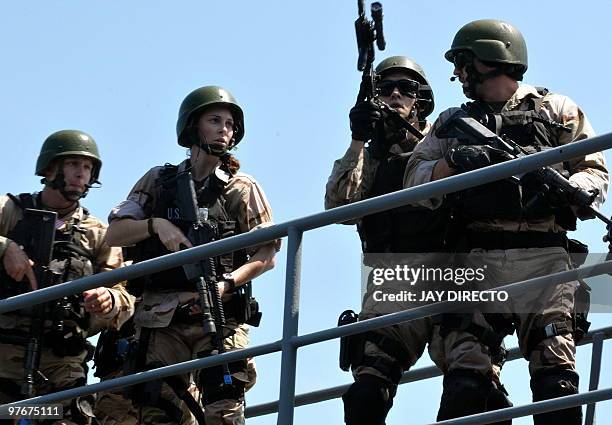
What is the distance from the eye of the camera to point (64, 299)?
7371mm

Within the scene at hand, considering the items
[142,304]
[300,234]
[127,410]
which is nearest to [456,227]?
[300,234]

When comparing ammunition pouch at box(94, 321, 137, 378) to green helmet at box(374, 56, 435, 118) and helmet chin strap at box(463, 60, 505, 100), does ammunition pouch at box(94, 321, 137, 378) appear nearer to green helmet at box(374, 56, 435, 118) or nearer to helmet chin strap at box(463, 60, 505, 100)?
green helmet at box(374, 56, 435, 118)

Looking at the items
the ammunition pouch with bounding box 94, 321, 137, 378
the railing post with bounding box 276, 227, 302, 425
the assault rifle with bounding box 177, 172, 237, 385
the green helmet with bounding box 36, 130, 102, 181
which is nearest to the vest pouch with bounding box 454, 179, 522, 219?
the railing post with bounding box 276, 227, 302, 425

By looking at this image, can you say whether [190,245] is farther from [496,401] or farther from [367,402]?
[496,401]

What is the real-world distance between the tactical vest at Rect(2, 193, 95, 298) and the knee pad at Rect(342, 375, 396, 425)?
1959 mm

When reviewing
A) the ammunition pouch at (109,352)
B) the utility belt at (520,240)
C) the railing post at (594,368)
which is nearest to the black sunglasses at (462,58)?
the utility belt at (520,240)

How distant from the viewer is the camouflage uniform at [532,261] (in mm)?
5699

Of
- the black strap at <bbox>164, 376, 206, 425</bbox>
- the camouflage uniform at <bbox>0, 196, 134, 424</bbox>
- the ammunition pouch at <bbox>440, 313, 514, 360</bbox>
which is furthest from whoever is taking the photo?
the camouflage uniform at <bbox>0, 196, 134, 424</bbox>

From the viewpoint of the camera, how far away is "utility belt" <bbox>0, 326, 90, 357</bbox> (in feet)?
23.8

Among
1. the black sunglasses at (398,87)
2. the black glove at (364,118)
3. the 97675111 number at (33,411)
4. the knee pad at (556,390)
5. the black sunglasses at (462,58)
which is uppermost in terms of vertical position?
the black sunglasses at (398,87)

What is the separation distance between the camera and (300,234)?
5391 millimetres

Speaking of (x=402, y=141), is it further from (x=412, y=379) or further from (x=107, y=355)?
(x=107, y=355)

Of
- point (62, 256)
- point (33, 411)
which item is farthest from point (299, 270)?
point (62, 256)

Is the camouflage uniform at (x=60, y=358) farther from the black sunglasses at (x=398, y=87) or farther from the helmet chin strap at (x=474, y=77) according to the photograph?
the helmet chin strap at (x=474, y=77)
